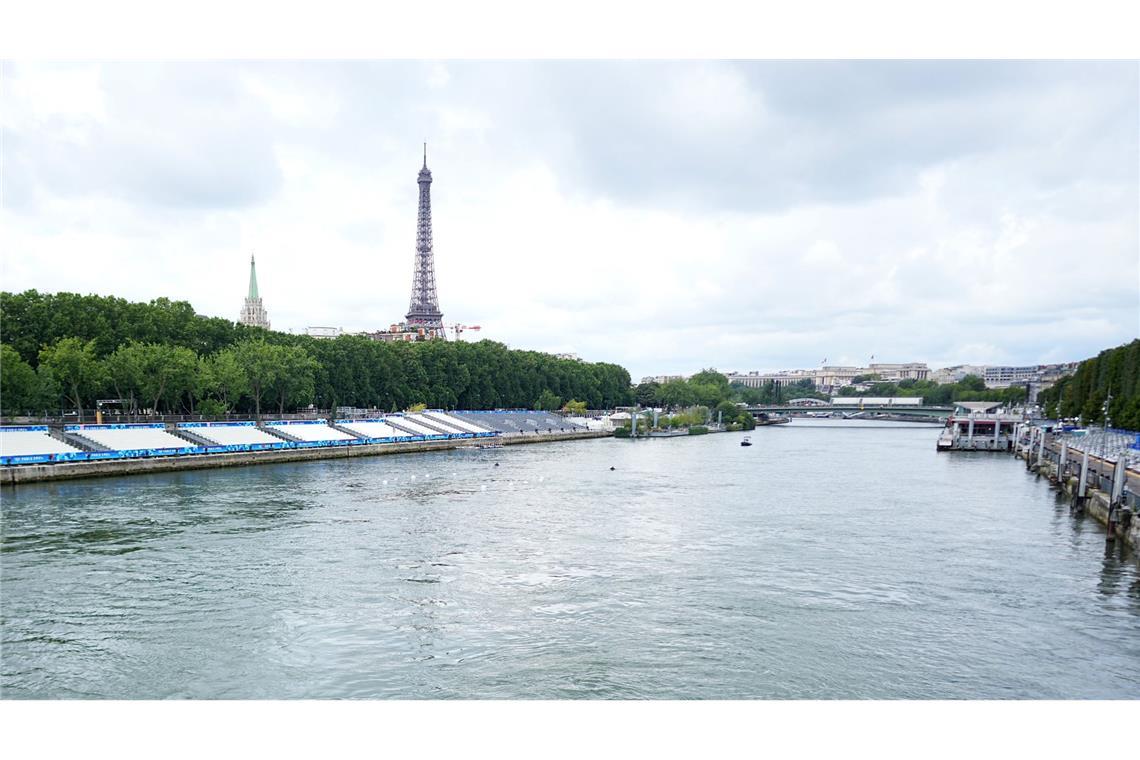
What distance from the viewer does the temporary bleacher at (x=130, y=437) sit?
28.9m

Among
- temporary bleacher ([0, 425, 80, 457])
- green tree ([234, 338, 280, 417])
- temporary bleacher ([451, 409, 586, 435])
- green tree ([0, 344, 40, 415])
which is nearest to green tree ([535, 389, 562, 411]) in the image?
temporary bleacher ([451, 409, 586, 435])

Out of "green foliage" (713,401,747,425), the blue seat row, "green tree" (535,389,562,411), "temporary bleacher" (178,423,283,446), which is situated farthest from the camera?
"green foliage" (713,401,747,425)

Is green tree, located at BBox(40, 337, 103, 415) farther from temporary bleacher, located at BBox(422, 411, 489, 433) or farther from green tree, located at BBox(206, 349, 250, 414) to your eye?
temporary bleacher, located at BBox(422, 411, 489, 433)

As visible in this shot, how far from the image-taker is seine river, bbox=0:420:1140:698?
9.05 metres

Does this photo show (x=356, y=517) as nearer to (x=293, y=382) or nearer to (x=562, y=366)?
(x=293, y=382)

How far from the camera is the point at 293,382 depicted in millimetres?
42656

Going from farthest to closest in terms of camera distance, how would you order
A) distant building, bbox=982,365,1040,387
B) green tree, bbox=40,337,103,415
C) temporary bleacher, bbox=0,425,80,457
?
distant building, bbox=982,365,1040,387, green tree, bbox=40,337,103,415, temporary bleacher, bbox=0,425,80,457

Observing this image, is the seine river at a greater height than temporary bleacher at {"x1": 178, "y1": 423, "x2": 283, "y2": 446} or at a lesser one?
lesser

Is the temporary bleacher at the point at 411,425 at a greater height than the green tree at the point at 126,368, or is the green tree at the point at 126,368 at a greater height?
the green tree at the point at 126,368

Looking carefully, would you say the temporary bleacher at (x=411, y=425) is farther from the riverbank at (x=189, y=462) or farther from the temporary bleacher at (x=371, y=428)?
the riverbank at (x=189, y=462)

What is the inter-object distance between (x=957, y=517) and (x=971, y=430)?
36.7 metres

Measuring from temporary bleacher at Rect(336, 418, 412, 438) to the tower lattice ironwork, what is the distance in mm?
49917

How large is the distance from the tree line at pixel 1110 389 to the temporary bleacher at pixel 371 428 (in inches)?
1447

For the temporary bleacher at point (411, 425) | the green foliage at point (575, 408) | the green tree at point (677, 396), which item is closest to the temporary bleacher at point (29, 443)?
the temporary bleacher at point (411, 425)
